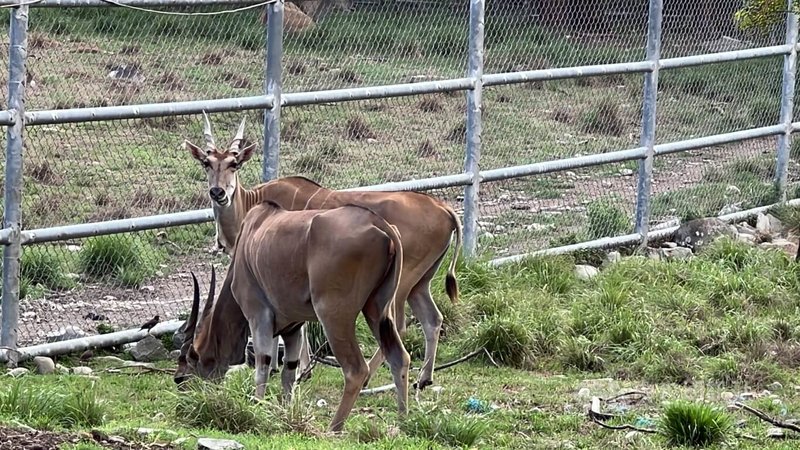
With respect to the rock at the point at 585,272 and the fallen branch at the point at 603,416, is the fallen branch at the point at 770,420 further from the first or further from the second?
the rock at the point at 585,272

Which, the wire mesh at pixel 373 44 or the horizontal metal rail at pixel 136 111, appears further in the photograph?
the wire mesh at pixel 373 44

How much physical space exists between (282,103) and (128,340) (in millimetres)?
1726

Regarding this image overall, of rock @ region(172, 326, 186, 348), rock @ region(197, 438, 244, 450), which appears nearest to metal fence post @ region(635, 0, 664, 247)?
rock @ region(172, 326, 186, 348)

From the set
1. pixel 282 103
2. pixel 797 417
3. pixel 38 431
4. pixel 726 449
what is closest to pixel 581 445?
pixel 726 449

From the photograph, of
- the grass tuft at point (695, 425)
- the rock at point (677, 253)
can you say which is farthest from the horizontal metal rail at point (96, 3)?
the rock at point (677, 253)

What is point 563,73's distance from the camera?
10.9m

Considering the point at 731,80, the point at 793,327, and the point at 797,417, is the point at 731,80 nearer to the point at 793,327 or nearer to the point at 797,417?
the point at 793,327

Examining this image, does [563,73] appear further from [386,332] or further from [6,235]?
[6,235]

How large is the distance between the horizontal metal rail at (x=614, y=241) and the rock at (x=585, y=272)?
0.17 metres

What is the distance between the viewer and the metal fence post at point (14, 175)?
798cm

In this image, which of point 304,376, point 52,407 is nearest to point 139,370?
point 304,376

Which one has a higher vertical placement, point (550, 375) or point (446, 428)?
point (446, 428)

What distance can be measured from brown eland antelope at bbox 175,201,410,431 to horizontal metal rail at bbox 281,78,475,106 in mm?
1414

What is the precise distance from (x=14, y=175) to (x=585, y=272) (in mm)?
4504
